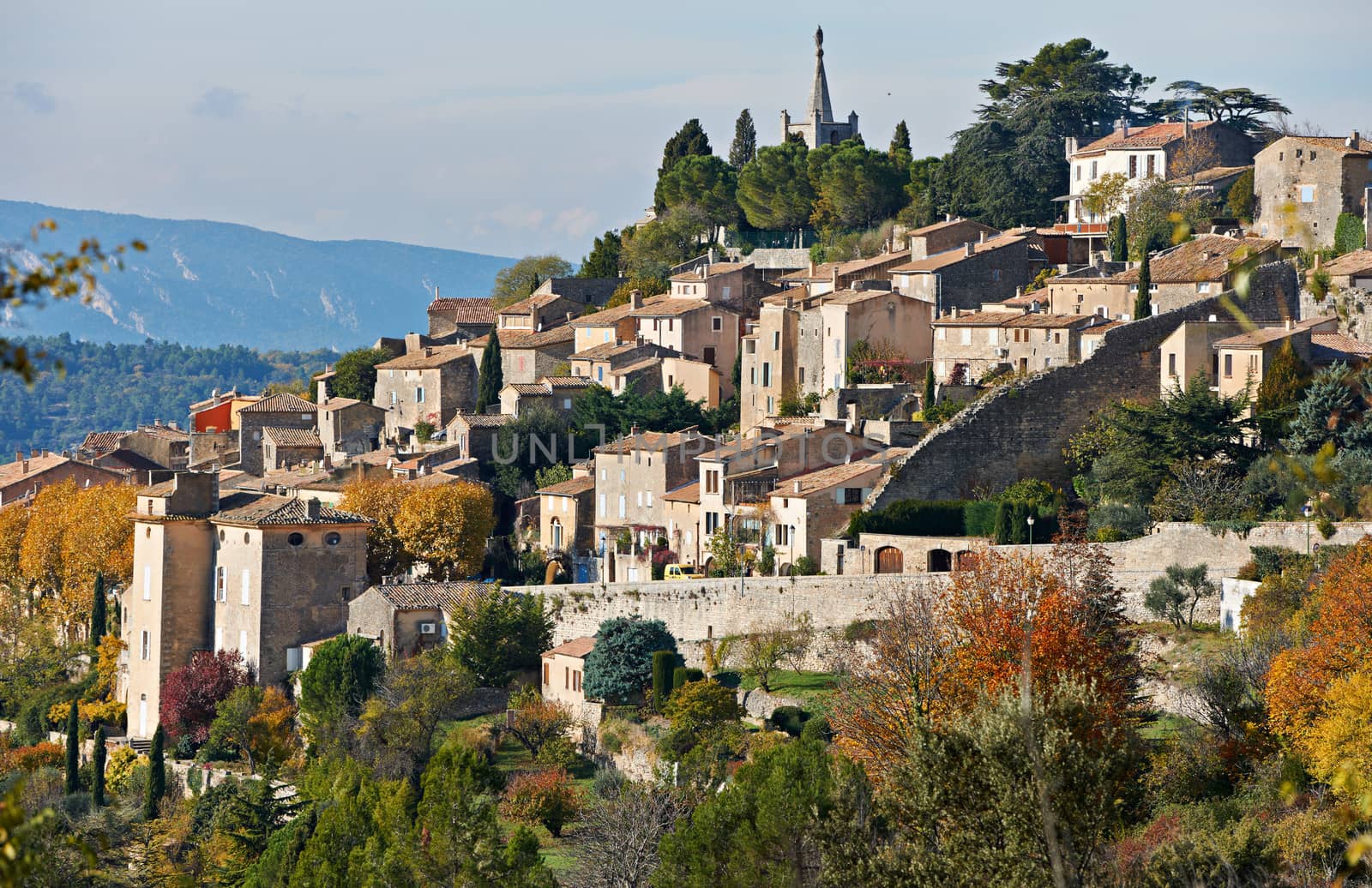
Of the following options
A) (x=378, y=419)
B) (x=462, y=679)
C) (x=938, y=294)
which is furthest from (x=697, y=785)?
(x=378, y=419)

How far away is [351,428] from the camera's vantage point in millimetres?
65625

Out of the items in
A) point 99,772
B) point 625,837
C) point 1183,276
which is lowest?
point 99,772

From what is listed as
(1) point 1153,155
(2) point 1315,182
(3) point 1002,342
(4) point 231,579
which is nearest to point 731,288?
(1) point 1153,155

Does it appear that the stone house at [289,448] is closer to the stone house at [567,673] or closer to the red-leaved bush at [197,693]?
the red-leaved bush at [197,693]

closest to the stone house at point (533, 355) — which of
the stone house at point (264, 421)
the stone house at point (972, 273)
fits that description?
the stone house at point (264, 421)

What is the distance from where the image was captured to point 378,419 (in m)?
66.5

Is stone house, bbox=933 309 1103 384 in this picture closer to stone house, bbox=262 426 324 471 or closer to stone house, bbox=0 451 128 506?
stone house, bbox=262 426 324 471

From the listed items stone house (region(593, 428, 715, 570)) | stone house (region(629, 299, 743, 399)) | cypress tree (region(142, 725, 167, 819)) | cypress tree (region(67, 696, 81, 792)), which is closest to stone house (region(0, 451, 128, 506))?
stone house (region(629, 299, 743, 399))

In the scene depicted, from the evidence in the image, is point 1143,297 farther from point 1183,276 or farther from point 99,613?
point 99,613

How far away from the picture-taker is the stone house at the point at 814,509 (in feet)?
142

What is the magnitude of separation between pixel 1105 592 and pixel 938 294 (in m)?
23.3

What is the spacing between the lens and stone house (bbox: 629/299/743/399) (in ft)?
202

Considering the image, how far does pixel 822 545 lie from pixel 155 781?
15185 millimetres

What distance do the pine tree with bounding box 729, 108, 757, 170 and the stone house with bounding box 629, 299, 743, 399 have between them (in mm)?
29389
